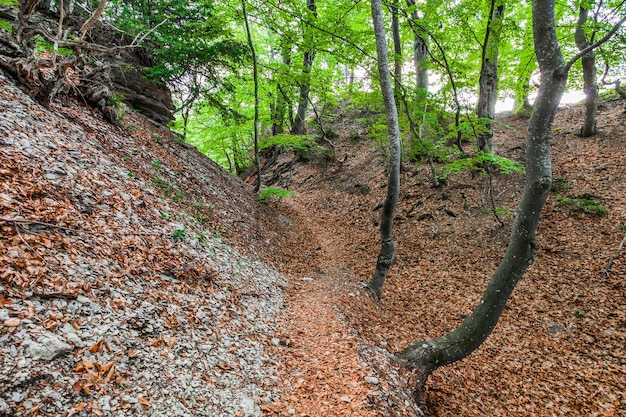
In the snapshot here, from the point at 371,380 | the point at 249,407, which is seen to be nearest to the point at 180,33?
the point at 249,407

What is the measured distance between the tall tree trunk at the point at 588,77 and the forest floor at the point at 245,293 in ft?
2.02

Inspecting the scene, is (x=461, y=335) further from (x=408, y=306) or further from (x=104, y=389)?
(x=104, y=389)

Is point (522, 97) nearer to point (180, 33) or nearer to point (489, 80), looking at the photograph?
point (489, 80)

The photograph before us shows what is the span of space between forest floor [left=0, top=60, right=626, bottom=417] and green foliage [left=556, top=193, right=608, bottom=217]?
0.10 meters

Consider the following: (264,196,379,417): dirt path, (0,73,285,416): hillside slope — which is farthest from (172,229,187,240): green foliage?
(264,196,379,417): dirt path

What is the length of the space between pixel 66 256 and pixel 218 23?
23.9 ft

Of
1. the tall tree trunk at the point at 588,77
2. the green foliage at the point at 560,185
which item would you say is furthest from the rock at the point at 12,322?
the tall tree trunk at the point at 588,77

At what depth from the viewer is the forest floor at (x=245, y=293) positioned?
2590 mm

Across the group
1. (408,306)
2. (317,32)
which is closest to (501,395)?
(408,306)

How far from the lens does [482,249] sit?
7758 millimetres

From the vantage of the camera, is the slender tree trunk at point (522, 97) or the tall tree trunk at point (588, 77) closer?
the tall tree trunk at point (588, 77)

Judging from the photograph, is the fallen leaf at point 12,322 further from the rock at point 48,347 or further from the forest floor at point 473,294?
the forest floor at point 473,294

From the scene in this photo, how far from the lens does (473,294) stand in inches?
265

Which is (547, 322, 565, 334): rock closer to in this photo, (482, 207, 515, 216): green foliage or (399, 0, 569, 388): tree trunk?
(399, 0, 569, 388): tree trunk
